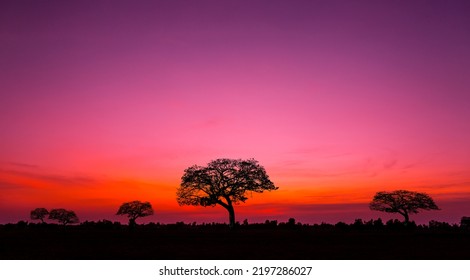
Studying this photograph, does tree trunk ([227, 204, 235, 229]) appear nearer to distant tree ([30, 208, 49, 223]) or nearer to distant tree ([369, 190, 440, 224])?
distant tree ([369, 190, 440, 224])

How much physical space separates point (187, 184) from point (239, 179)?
8.26m

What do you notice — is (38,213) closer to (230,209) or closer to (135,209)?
(135,209)

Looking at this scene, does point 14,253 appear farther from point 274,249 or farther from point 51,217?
point 51,217

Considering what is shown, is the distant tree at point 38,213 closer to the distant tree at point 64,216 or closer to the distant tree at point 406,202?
the distant tree at point 64,216

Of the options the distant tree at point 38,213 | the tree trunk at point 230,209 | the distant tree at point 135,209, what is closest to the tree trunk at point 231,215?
the tree trunk at point 230,209

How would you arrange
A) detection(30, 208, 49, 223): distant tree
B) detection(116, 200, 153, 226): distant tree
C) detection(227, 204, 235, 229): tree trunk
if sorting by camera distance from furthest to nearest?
1. detection(30, 208, 49, 223): distant tree
2. detection(116, 200, 153, 226): distant tree
3. detection(227, 204, 235, 229): tree trunk

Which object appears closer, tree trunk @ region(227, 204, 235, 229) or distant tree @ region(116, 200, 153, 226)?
tree trunk @ region(227, 204, 235, 229)

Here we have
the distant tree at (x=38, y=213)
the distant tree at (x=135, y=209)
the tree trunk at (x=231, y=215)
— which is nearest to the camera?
the tree trunk at (x=231, y=215)

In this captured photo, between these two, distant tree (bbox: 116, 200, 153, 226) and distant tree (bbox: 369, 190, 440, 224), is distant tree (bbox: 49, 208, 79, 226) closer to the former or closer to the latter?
distant tree (bbox: 116, 200, 153, 226)

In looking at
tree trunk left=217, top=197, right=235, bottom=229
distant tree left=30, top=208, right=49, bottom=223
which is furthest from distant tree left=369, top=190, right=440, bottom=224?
distant tree left=30, top=208, right=49, bottom=223

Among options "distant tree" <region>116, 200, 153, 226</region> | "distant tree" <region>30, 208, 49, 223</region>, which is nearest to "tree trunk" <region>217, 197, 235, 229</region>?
"distant tree" <region>116, 200, 153, 226</region>

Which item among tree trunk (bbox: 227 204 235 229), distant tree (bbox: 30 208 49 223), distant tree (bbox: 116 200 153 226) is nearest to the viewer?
tree trunk (bbox: 227 204 235 229)

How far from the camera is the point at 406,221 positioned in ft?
340
